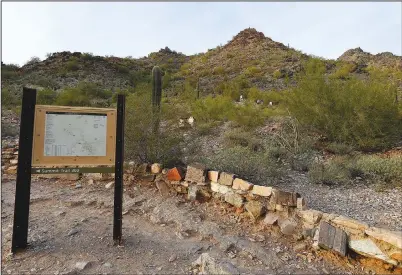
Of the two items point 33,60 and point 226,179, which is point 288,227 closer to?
point 226,179

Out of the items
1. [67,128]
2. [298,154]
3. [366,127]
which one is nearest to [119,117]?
[67,128]

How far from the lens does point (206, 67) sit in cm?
3023

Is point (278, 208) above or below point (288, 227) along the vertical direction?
above

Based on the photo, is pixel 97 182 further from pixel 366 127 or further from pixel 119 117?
pixel 366 127

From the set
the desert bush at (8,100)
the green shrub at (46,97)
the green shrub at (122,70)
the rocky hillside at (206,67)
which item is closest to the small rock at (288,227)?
the green shrub at (46,97)

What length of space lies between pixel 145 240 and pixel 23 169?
1597 mm

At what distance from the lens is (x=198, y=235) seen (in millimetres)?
3986

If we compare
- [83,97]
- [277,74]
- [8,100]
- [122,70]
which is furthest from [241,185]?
[122,70]

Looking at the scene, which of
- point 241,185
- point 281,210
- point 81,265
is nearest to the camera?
point 81,265

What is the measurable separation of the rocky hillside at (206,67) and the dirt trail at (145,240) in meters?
16.3

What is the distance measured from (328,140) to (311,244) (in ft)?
18.0

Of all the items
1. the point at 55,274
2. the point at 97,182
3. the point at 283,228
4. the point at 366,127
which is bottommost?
the point at 55,274

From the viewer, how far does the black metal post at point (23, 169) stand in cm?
337

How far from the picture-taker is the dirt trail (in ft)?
10.6
